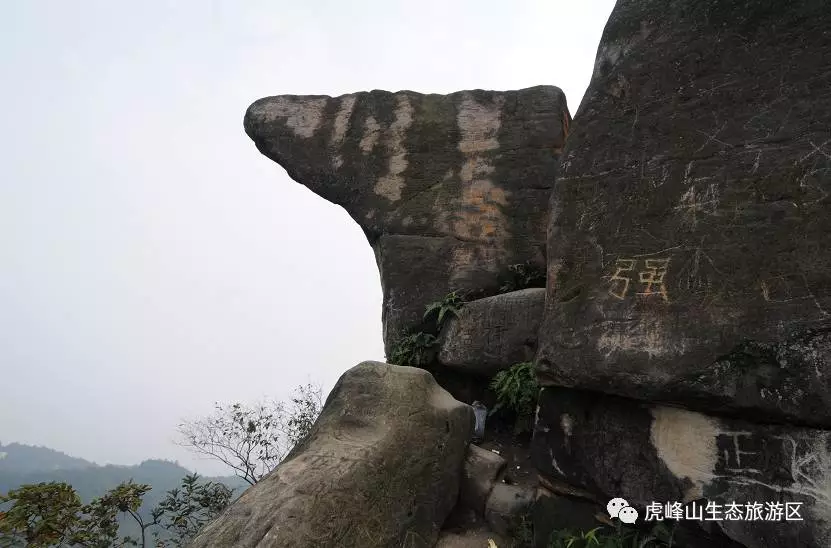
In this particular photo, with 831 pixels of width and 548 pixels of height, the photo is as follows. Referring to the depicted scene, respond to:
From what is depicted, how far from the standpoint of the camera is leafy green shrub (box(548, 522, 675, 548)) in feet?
12.1

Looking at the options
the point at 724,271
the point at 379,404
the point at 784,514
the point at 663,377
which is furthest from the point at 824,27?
the point at 379,404

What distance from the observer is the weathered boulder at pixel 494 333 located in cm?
666

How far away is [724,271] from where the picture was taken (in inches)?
153

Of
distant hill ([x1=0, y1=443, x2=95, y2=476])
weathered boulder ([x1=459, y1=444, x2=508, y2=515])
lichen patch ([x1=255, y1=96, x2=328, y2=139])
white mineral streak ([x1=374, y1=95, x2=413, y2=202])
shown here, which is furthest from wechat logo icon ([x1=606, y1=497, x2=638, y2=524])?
distant hill ([x1=0, y1=443, x2=95, y2=476])

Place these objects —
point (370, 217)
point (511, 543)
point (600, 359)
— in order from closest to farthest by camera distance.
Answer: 1. point (600, 359)
2. point (511, 543)
3. point (370, 217)

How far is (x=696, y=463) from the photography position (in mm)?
3701

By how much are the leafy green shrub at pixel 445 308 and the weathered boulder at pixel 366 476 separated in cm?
178

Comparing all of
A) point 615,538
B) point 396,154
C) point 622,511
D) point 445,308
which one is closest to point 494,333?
point 445,308

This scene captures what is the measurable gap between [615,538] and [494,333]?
129 inches

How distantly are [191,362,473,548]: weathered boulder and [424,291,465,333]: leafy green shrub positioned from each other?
1.78m

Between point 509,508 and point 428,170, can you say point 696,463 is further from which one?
point 428,170

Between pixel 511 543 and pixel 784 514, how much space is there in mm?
2286

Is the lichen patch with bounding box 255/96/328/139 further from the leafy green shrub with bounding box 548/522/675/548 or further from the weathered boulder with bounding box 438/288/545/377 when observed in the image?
the leafy green shrub with bounding box 548/522/675/548

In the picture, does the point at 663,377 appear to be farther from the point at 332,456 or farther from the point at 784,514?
the point at 332,456
